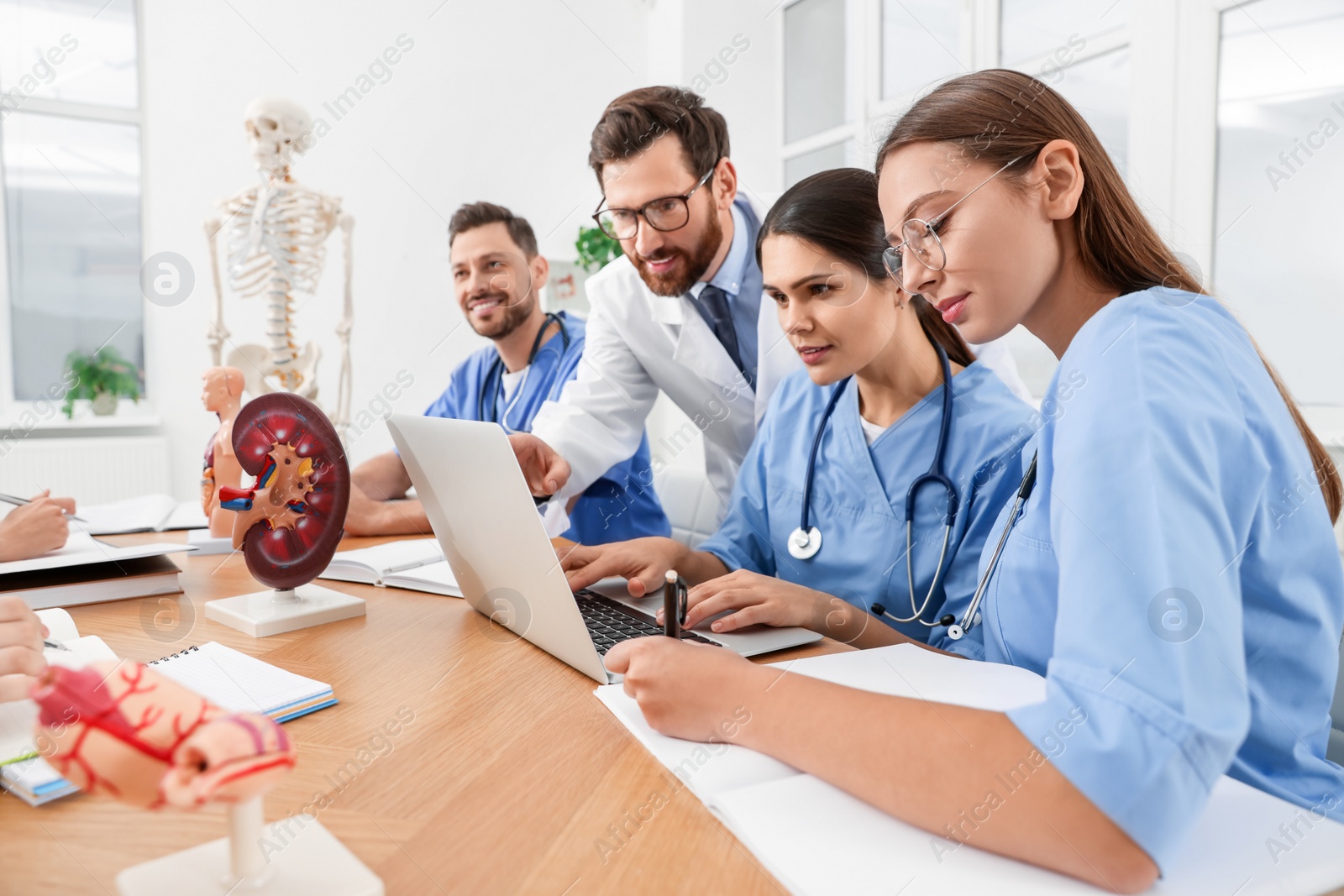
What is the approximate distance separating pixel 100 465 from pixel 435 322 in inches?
64.5

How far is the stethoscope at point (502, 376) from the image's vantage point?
2.51 meters

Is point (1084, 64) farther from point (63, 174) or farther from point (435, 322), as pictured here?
point (63, 174)

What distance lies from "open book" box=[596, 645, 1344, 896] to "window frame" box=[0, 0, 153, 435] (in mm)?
4212

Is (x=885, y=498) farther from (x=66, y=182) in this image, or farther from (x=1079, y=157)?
(x=66, y=182)

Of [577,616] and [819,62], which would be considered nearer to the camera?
[577,616]

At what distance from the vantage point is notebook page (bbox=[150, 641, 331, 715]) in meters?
0.76

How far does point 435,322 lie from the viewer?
172 inches

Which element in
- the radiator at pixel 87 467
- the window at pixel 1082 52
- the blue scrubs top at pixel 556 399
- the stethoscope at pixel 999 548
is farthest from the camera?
the radiator at pixel 87 467

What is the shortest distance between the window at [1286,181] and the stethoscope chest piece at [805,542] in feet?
5.52

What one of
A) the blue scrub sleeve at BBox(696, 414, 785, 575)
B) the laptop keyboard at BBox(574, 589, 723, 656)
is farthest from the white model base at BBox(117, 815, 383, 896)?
the blue scrub sleeve at BBox(696, 414, 785, 575)

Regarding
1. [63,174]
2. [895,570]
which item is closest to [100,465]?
[63,174]

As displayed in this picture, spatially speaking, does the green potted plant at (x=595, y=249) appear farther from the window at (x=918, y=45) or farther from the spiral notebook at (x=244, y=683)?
the spiral notebook at (x=244, y=683)

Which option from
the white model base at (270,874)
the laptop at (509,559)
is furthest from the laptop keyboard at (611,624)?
the white model base at (270,874)

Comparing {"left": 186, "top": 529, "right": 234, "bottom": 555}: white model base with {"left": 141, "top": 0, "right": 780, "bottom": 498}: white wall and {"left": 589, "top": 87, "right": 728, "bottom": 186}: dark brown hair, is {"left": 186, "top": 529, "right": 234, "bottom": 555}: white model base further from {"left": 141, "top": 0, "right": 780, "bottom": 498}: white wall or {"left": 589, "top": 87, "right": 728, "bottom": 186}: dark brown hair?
{"left": 141, "top": 0, "right": 780, "bottom": 498}: white wall
